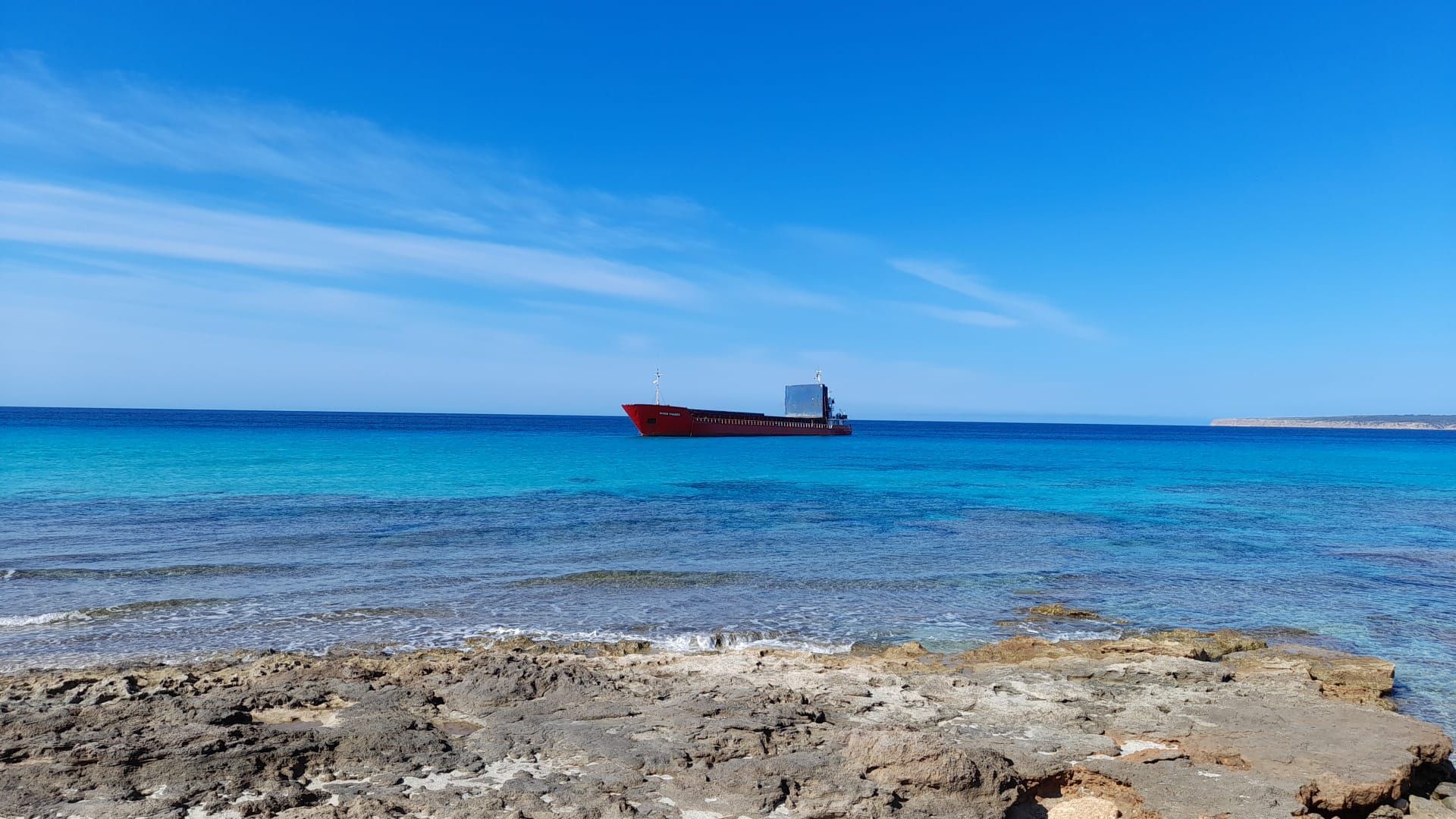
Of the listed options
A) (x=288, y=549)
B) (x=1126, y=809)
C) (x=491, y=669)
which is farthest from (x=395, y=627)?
(x=1126, y=809)

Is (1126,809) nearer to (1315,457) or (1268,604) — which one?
(1268,604)

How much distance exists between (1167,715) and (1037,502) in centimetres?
2122

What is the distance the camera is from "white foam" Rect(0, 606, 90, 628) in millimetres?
9805

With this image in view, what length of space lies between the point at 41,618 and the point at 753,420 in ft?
228

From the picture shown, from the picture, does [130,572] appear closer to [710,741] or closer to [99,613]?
[99,613]

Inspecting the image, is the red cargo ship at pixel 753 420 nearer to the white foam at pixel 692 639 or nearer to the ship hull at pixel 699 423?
the ship hull at pixel 699 423

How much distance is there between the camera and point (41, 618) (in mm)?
9992

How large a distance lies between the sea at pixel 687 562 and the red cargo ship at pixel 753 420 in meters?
38.3

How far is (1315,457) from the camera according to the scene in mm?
62188

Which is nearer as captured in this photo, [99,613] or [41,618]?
[41,618]

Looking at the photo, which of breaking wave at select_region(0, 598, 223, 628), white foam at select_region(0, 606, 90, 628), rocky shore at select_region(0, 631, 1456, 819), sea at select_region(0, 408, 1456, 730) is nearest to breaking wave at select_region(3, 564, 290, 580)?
sea at select_region(0, 408, 1456, 730)

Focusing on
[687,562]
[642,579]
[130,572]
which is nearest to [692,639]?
[642,579]

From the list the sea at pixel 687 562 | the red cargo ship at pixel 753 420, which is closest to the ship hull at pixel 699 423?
the red cargo ship at pixel 753 420

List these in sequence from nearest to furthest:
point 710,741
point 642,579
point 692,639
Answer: point 710,741 < point 692,639 < point 642,579
